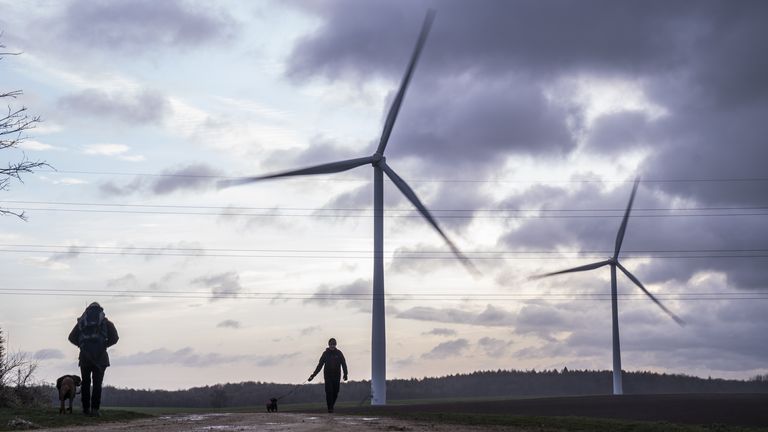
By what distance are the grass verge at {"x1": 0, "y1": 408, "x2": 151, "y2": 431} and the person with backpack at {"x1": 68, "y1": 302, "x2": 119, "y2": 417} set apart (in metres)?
0.69

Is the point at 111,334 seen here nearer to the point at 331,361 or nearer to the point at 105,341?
the point at 105,341

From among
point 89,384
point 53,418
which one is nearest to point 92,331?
point 89,384

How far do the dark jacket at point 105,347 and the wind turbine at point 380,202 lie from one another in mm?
25760

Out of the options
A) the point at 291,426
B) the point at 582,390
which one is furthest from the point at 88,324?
the point at 582,390

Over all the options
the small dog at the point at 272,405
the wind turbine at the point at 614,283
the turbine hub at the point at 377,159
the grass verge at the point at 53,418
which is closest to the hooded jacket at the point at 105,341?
the grass verge at the point at 53,418

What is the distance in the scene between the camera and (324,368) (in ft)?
113

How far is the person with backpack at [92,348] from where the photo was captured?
28.9 meters

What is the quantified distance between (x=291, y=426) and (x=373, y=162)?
140 feet

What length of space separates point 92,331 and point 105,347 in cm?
77

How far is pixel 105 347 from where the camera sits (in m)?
29.4

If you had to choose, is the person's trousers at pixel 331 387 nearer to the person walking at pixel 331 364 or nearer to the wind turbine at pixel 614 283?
the person walking at pixel 331 364

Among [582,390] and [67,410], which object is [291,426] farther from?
[582,390]

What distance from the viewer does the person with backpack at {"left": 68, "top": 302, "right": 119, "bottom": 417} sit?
2889cm

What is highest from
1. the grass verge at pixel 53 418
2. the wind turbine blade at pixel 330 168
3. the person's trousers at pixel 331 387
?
the wind turbine blade at pixel 330 168
